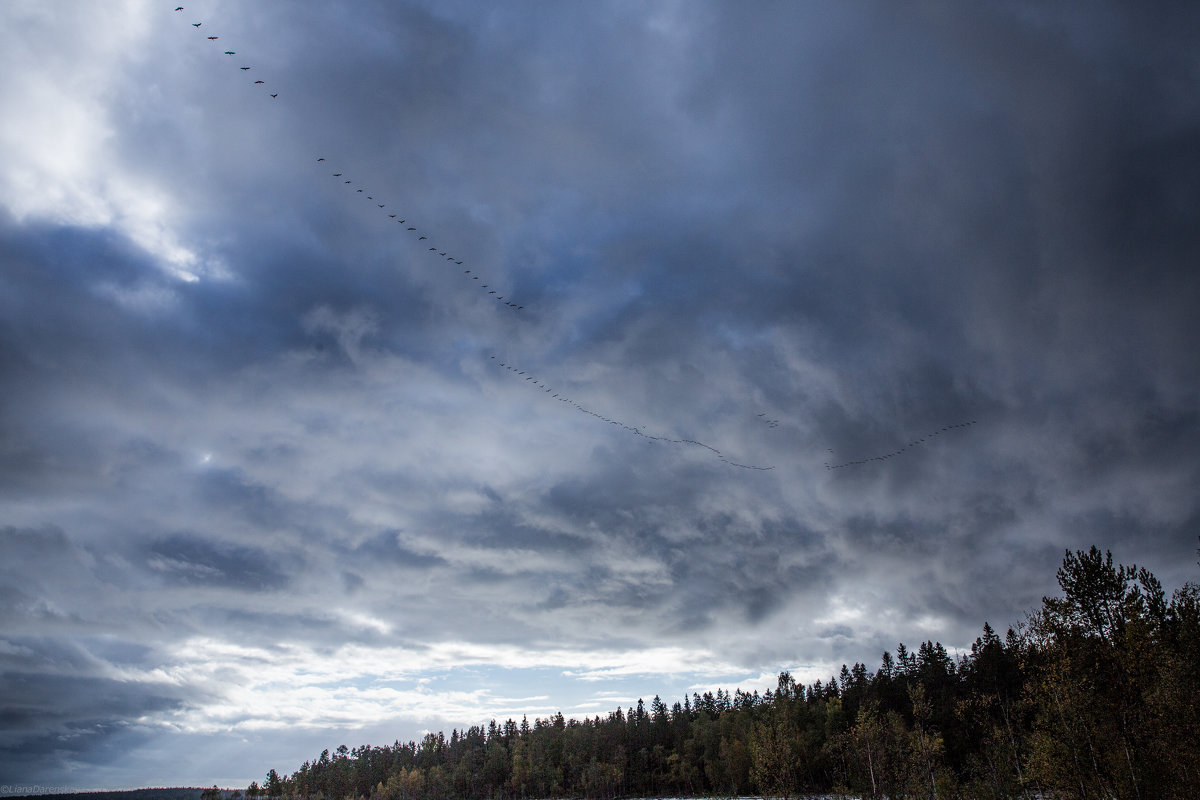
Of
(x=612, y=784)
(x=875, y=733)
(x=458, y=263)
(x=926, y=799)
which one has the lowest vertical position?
(x=612, y=784)

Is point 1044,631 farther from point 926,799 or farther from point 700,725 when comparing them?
point 700,725

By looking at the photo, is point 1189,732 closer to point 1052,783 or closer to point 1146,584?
point 1052,783

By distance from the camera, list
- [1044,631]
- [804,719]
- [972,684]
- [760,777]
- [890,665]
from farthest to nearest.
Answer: [890,665]
[804,719]
[972,684]
[760,777]
[1044,631]

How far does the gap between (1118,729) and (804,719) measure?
408 feet

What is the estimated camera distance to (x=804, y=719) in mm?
159625

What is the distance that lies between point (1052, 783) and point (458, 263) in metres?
57.8

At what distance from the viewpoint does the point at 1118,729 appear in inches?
1900

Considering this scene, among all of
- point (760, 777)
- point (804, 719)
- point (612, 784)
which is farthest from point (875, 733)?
point (612, 784)

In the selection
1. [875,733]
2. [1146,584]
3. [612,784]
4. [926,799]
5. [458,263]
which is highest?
[458,263]

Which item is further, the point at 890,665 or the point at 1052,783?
the point at 890,665

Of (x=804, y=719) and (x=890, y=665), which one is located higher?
(x=890, y=665)

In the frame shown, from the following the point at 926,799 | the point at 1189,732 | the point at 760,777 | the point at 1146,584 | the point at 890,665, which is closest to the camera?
the point at 1189,732

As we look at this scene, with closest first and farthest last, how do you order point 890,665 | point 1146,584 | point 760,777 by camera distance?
point 1146,584 < point 760,777 < point 890,665

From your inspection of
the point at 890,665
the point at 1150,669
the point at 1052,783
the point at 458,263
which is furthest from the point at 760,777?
the point at 890,665
